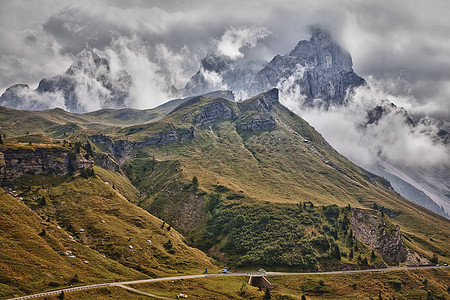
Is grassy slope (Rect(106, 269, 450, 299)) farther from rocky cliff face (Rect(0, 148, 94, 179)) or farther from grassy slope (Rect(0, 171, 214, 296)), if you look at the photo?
rocky cliff face (Rect(0, 148, 94, 179))

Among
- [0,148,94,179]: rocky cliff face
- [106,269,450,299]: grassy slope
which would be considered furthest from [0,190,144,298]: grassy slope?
[0,148,94,179]: rocky cliff face

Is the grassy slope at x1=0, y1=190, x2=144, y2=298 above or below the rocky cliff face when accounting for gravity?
below

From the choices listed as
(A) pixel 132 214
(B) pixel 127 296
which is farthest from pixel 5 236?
(A) pixel 132 214

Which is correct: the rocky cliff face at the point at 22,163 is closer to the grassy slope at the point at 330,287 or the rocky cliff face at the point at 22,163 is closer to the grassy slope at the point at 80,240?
the grassy slope at the point at 80,240

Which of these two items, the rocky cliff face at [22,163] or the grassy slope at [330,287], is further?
the rocky cliff face at [22,163]

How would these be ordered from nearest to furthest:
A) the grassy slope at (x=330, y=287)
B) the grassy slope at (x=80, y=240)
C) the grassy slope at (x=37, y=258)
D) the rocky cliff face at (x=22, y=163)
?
the grassy slope at (x=37, y=258)
the grassy slope at (x=80, y=240)
the grassy slope at (x=330, y=287)
the rocky cliff face at (x=22, y=163)

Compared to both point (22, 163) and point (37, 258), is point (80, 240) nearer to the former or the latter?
point (37, 258)

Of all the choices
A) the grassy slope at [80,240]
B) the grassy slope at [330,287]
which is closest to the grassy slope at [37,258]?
the grassy slope at [80,240]

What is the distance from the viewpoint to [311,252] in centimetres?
18725

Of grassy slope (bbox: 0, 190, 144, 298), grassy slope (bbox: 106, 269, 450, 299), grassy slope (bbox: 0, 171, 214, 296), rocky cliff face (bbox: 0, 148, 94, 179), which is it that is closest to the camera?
grassy slope (bbox: 0, 190, 144, 298)

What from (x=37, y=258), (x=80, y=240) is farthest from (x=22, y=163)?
(x=37, y=258)

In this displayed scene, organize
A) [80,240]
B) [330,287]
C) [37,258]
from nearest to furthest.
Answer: [37,258] < [80,240] < [330,287]

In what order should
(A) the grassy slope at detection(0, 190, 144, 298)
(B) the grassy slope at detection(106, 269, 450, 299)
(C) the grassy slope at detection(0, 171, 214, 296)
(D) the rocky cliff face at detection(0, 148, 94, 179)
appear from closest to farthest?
(A) the grassy slope at detection(0, 190, 144, 298) → (C) the grassy slope at detection(0, 171, 214, 296) → (B) the grassy slope at detection(106, 269, 450, 299) → (D) the rocky cliff face at detection(0, 148, 94, 179)

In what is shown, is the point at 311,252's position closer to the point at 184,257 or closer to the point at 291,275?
the point at 291,275
